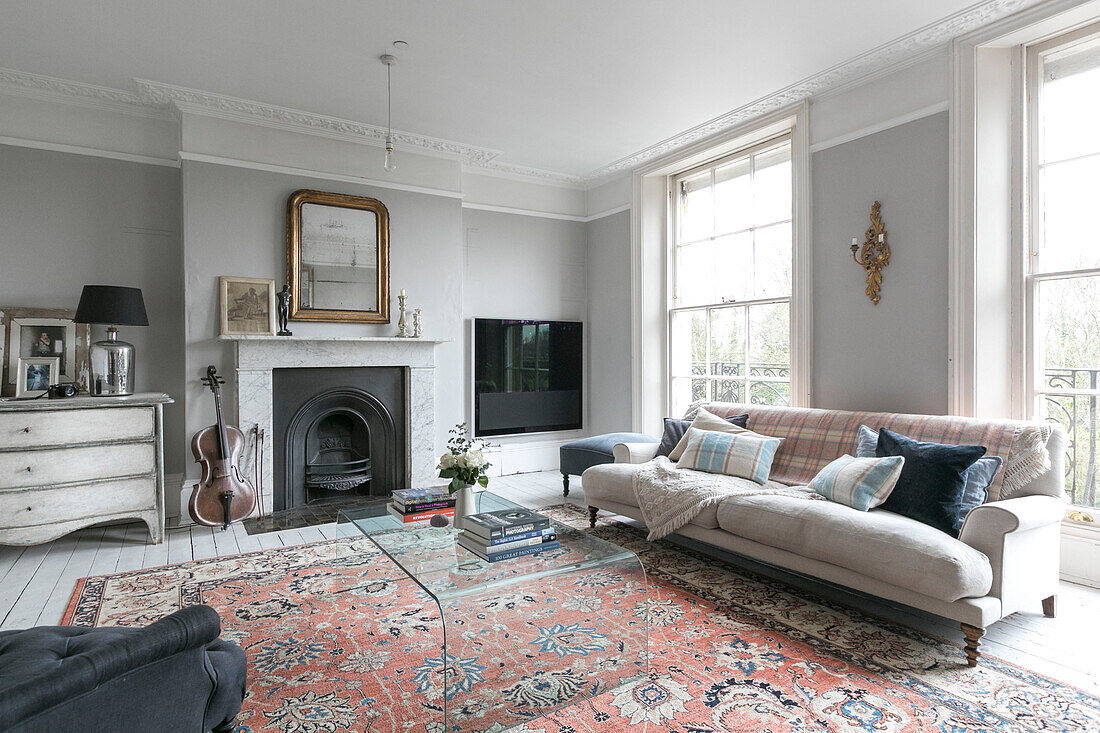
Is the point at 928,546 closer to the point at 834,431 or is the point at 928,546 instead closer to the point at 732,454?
the point at 834,431

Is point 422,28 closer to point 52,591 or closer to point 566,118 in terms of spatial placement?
point 566,118

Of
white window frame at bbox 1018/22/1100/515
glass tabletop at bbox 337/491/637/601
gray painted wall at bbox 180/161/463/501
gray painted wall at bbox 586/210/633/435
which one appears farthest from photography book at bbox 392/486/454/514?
white window frame at bbox 1018/22/1100/515

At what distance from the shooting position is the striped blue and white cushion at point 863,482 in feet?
9.34

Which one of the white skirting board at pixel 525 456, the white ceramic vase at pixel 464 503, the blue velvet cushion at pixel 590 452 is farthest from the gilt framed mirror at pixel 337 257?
the white ceramic vase at pixel 464 503

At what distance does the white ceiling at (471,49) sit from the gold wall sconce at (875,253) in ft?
3.26

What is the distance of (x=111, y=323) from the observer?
3836 millimetres

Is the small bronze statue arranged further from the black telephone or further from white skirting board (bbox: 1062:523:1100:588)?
white skirting board (bbox: 1062:523:1100:588)

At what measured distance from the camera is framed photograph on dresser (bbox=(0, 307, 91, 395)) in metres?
3.94

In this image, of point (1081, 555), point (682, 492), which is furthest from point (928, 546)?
point (1081, 555)

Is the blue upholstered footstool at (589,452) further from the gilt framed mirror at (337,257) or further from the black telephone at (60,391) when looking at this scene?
the black telephone at (60,391)

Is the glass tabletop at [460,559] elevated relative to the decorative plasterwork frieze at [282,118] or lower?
lower

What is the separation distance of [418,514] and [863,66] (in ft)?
Result: 12.0

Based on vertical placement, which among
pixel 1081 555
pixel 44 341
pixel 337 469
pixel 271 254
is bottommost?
pixel 1081 555

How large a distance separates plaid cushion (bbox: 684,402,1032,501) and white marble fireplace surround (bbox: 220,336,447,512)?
2.37 meters
